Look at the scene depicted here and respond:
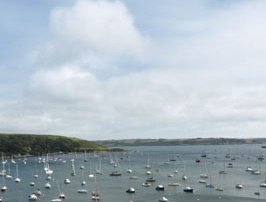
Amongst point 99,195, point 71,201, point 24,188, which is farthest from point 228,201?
point 24,188

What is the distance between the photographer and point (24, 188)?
126 m

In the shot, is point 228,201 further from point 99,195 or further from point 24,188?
point 24,188

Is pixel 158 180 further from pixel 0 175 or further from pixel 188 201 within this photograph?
pixel 0 175

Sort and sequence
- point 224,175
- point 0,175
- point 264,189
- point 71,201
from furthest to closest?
point 0,175
point 224,175
point 264,189
point 71,201

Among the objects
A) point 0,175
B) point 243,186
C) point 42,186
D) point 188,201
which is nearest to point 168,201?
point 188,201

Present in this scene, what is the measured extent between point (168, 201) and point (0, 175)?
113m

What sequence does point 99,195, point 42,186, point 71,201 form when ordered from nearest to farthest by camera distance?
point 71,201 → point 99,195 → point 42,186

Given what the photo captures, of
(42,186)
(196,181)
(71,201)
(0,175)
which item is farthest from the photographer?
(0,175)

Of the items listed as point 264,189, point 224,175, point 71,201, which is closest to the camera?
point 71,201

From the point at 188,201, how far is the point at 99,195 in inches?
1124

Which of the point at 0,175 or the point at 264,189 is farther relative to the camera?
the point at 0,175

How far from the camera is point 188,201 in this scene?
96875 millimetres

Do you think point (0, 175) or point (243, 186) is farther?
point (0, 175)

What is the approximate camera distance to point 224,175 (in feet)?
528
